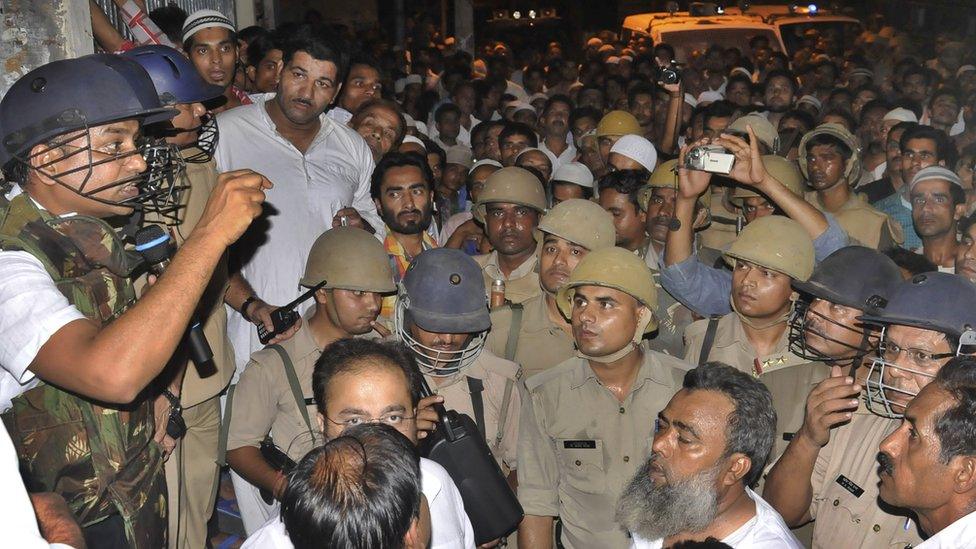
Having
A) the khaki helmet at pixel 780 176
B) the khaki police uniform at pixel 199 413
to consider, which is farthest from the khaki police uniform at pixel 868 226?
the khaki police uniform at pixel 199 413

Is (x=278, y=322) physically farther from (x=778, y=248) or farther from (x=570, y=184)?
(x=570, y=184)

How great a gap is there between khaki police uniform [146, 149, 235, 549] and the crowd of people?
0.05 ft

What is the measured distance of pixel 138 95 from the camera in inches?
122

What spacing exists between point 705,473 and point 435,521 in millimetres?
1033

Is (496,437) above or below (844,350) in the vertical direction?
below

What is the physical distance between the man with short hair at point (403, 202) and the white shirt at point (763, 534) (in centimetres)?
285

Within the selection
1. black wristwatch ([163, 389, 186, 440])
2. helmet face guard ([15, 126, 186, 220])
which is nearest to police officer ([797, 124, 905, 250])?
black wristwatch ([163, 389, 186, 440])

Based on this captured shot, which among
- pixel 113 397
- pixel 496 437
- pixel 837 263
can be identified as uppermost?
pixel 113 397

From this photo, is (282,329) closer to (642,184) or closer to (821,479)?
(821,479)

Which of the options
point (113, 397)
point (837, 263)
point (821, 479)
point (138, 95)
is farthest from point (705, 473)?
point (138, 95)

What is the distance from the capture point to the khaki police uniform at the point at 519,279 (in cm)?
572

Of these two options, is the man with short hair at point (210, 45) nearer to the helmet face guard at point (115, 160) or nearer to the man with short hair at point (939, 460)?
the helmet face guard at point (115, 160)

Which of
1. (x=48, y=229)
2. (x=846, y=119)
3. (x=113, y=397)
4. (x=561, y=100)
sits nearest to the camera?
(x=113, y=397)

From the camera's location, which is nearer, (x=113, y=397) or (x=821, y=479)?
(x=113, y=397)
